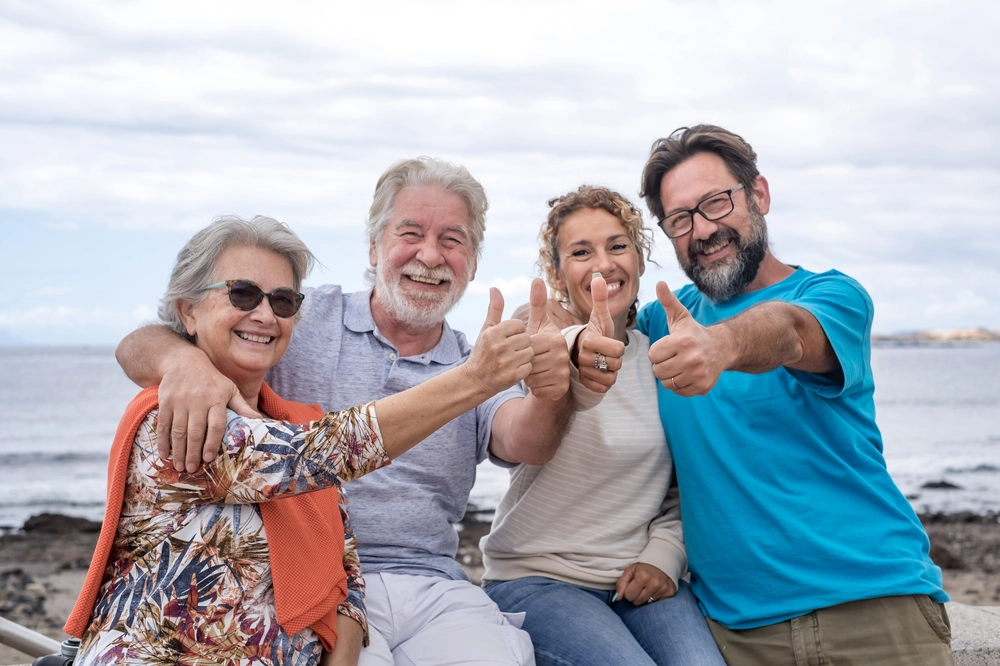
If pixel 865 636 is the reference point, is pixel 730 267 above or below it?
above

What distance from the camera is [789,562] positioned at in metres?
3.12

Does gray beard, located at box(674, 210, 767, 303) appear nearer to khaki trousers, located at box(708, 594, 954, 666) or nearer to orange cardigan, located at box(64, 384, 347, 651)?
khaki trousers, located at box(708, 594, 954, 666)

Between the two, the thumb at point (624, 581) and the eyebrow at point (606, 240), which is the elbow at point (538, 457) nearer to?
the thumb at point (624, 581)

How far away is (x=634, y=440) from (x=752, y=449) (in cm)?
46

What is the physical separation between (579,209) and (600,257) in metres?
0.25

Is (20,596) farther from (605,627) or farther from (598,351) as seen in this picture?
(598,351)

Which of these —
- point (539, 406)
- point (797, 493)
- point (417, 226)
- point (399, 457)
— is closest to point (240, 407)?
point (399, 457)

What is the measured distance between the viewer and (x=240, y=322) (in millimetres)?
2732

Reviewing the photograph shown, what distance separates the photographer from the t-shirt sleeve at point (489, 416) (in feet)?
11.5

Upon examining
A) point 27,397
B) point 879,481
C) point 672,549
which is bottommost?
point 27,397

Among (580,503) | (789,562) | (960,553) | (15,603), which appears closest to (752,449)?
(789,562)

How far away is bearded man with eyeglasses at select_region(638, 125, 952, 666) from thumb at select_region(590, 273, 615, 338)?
23 cm

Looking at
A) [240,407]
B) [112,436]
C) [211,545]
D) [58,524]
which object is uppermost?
[240,407]

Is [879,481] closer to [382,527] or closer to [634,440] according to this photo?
[634,440]
